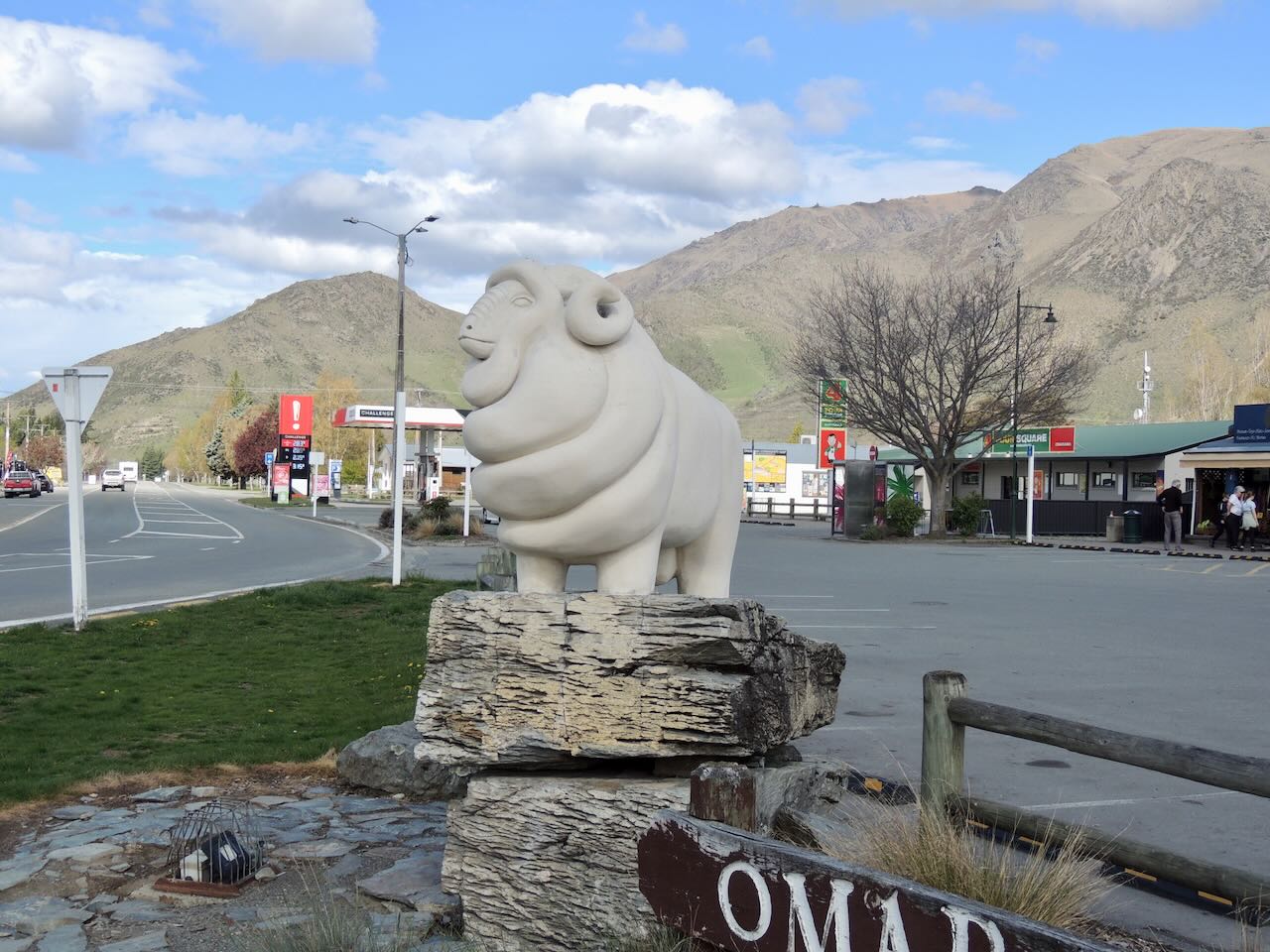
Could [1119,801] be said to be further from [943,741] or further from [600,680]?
[600,680]

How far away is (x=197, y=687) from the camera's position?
9.20 meters

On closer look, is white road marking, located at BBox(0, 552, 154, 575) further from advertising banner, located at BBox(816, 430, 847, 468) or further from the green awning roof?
advertising banner, located at BBox(816, 430, 847, 468)

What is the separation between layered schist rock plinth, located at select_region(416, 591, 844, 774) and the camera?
420cm

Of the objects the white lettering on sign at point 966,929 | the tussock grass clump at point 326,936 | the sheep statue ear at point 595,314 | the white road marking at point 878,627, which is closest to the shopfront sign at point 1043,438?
the white road marking at point 878,627

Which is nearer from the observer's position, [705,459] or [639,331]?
[639,331]

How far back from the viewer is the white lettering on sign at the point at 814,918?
2.55 metres

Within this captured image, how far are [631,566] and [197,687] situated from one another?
572 centimetres

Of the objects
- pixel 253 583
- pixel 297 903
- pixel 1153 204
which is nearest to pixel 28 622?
pixel 253 583

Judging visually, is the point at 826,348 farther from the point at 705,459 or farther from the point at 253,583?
the point at 705,459

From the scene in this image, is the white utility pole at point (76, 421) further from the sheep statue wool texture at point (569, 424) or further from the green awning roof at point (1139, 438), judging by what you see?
the green awning roof at point (1139, 438)

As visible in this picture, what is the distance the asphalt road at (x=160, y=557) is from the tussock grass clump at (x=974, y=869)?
40.1 ft

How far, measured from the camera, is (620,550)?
16.1 ft

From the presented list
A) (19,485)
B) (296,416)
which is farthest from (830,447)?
(19,485)

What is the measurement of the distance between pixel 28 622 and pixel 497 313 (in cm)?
1023
